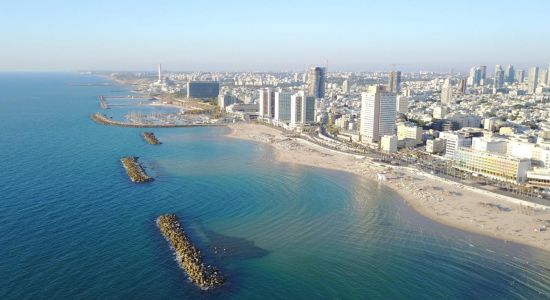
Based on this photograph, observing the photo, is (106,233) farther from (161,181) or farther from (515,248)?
(515,248)

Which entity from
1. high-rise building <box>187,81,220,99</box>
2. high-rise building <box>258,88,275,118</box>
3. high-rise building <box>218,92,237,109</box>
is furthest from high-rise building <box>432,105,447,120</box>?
high-rise building <box>187,81,220,99</box>

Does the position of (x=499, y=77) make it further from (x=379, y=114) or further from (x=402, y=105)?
(x=379, y=114)

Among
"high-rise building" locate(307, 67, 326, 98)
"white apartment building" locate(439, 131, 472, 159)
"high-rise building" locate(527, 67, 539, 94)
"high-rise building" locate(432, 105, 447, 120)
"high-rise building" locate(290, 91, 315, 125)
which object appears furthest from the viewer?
"high-rise building" locate(527, 67, 539, 94)

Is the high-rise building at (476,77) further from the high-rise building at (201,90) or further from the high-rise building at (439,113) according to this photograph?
the high-rise building at (439,113)

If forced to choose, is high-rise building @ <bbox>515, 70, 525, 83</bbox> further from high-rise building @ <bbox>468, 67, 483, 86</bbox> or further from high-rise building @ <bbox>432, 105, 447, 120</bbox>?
high-rise building @ <bbox>432, 105, 447, 120</bbox>

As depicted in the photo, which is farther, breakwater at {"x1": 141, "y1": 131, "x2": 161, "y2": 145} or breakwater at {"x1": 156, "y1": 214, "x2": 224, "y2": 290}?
breakwater at {"x1": 141, "y1": 131, "x2": 161, "y2": 145}

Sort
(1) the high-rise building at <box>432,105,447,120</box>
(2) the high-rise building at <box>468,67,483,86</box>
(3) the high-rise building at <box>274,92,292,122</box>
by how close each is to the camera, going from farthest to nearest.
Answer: (2) the high-rise building at <box>468,67,483,86</box>, (3) the high-rise building at <box>274,92,292,122</box>, (1) the high-rise building at <box>432,105,447,120</box>

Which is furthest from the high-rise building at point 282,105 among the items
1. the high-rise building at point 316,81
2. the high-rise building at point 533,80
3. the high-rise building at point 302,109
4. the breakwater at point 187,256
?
the high-rise building at point 533,80

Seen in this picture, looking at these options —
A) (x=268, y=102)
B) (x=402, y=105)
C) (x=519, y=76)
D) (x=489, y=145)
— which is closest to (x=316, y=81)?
(x=268, y=102)
